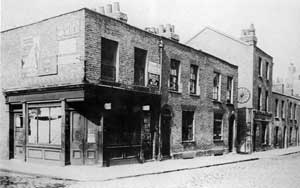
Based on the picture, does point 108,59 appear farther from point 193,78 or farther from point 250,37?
point 250,37

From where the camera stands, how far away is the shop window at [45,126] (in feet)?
44.5

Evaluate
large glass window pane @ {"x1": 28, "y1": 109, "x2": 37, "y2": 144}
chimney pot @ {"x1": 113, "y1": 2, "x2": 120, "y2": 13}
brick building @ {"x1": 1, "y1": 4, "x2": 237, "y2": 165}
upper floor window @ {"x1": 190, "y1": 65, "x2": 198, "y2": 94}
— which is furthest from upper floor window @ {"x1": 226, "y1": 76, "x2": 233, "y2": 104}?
large glass window pane @ {"x1": 28, "y1": 109, "x2": 37, "y2": 144}

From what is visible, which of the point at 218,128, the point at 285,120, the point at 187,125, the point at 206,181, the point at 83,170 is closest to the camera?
the point at 206,181

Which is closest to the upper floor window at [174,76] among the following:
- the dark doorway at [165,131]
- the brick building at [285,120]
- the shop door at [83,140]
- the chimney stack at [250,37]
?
the dark doorway at [165,131]

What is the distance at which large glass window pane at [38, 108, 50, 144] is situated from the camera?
13867 mm

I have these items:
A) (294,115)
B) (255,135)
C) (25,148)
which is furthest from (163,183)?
(294,115)

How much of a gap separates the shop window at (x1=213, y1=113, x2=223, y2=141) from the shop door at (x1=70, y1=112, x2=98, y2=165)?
1013cm

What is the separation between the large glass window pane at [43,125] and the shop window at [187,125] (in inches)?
293

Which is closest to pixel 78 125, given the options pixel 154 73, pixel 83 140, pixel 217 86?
A: pixel 83 140

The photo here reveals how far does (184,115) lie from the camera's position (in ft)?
61.6

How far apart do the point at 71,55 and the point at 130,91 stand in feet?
9.07

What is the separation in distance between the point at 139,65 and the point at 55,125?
14.8 ft

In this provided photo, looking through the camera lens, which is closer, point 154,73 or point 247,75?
point 154,73

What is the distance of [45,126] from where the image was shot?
13.9 meters
